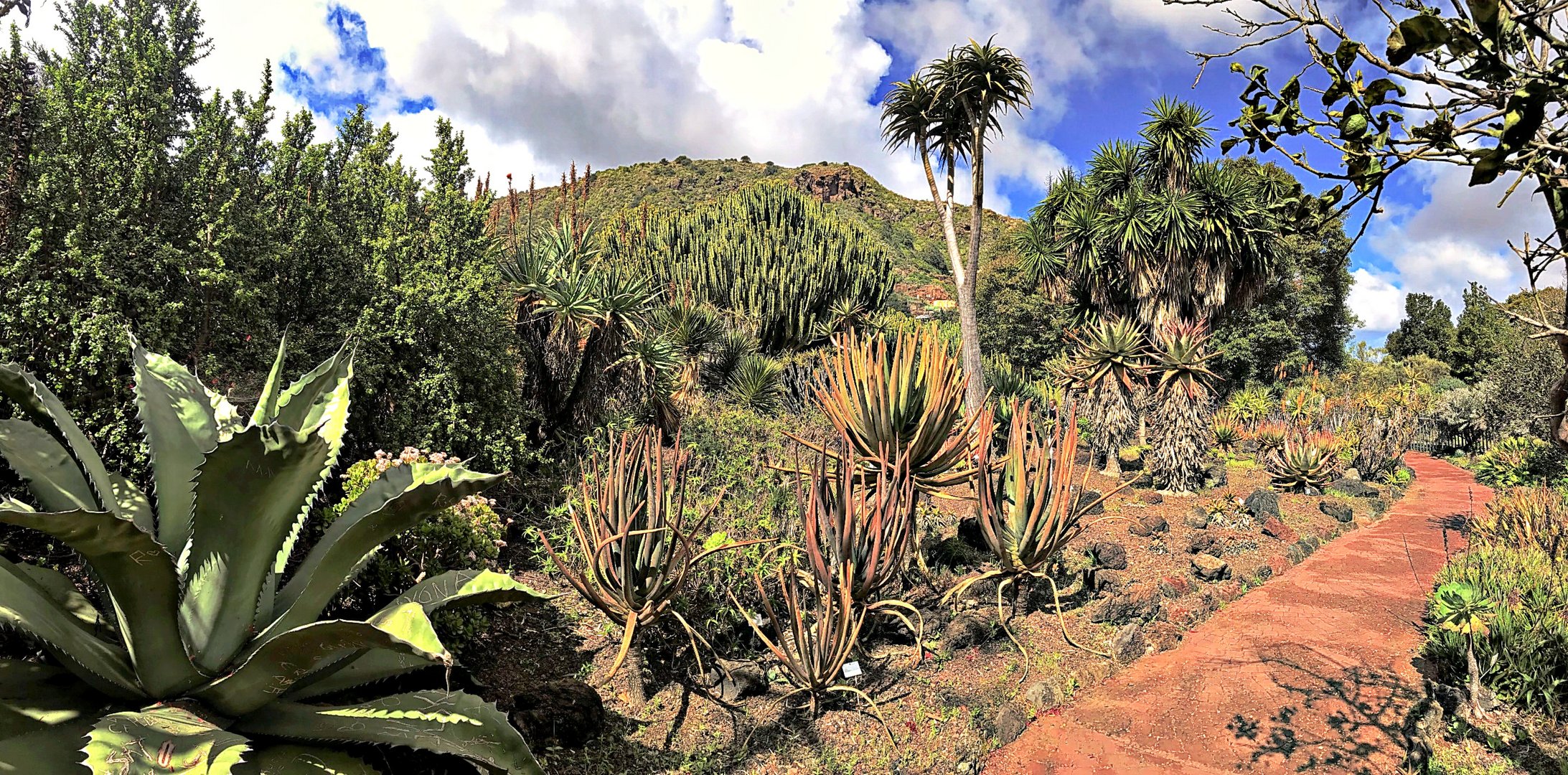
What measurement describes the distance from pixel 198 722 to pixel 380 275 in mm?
4338

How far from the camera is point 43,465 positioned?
258cm

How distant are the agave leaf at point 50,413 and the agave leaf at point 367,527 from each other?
2.27 feet

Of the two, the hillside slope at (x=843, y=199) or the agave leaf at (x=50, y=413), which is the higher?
the hillside slope at (x=843, y=199)

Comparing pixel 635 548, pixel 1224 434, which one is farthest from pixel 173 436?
pixel 1224 434

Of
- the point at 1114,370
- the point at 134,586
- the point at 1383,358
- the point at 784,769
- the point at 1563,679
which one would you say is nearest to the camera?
the point at 134,586

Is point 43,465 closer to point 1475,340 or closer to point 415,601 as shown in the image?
point 415,601

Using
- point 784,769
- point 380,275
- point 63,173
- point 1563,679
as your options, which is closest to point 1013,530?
point 784,769

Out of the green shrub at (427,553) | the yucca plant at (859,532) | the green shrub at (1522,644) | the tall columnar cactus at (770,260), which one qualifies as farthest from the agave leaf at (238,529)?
the tall columnar cactus at (770,260)

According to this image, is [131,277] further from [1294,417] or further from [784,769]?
[1294,417]

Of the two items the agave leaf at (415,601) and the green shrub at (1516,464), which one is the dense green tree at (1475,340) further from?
the agave leaf at (415,601)

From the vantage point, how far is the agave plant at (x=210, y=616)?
6.51 ft

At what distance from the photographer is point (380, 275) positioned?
18.7 ft

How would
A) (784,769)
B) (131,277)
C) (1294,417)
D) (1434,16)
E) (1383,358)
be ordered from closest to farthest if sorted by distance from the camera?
(1434,16) < (784,769) < (131,277) < (1294,417) < (1383,358)

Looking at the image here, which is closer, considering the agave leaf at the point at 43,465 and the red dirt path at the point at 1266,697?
the agave leaf at the point at 43,465
